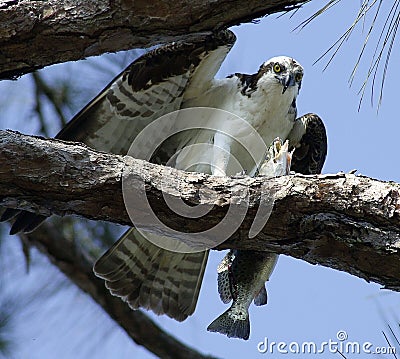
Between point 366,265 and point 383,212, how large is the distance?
0.18m

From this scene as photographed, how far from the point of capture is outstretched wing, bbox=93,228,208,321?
344 cm

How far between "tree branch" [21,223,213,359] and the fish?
46 centimetres

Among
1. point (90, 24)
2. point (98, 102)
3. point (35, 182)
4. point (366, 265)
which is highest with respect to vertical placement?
point (98, 102)

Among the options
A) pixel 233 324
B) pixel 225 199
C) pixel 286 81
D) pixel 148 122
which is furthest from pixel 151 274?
pixel 225 199

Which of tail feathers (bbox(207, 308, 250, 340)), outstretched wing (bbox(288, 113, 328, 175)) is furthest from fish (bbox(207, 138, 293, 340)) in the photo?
outstretched wing (bbox(288, 113, 328, 175))

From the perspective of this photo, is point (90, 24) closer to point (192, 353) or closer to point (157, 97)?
point (157, 97)

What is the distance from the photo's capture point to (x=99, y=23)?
222 centimetres

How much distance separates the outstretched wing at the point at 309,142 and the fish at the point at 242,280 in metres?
0.68

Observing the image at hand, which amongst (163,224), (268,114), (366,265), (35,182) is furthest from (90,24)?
(268,114)

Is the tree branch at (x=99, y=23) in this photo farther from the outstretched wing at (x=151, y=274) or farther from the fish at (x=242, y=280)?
the outstretched wing at (x=151, y=274)

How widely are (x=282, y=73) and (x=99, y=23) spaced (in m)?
1.63

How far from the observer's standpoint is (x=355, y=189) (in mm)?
2070

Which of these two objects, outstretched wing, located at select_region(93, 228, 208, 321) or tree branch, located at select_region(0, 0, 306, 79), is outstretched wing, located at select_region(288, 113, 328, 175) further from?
tree branch, located at select_region(0, 0, 306, 79)

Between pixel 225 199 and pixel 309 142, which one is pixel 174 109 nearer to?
pixel 309 142
